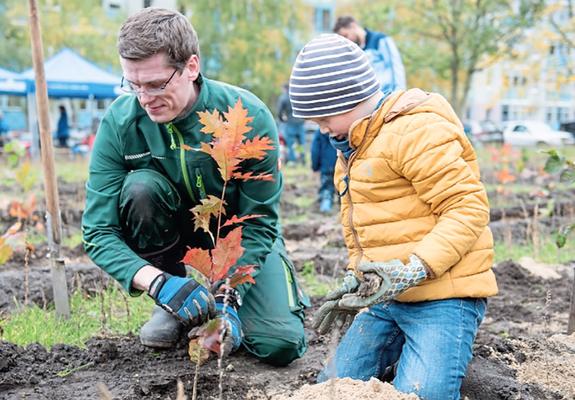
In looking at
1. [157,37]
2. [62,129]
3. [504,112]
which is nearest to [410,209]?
[157,37]

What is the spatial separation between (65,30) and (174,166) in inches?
985

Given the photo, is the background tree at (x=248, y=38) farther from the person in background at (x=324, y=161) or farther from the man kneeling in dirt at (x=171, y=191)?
the man kneeling in dirt at (x=171, y=191)

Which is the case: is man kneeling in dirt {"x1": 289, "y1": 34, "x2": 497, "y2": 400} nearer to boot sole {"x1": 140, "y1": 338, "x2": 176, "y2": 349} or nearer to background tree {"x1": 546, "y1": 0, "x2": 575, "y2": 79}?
boot sole {"x1": 140, "y1": 338, "x2": 176, "y2": 349}

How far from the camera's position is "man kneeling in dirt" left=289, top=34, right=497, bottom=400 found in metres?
2.08

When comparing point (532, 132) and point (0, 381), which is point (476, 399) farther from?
point (532, 132)

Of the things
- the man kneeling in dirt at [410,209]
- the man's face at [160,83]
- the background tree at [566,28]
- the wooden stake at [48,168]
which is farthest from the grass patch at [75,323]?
the background tree at [566,28]

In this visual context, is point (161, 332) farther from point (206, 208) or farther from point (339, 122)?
point (339, 122)

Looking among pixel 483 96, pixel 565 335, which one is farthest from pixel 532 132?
pixel 565 335

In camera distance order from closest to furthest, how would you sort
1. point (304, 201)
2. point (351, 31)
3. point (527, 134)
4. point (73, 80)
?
point (351, 31), point (304, 201), point (73, 80), point (527, 134)

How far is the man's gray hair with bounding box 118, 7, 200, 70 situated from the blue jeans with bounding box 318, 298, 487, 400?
1094 mm

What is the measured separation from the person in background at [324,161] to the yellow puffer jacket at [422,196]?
15.8 ft

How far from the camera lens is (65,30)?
26.0m

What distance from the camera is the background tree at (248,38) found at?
2656 cm

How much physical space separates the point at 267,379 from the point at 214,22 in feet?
83.4
